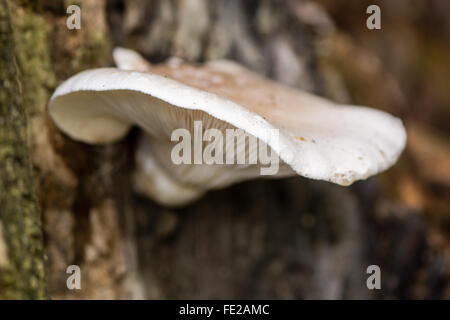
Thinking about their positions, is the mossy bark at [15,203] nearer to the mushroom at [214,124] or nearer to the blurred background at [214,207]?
the mushroom at [214,124]

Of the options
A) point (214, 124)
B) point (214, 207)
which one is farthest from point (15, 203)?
point (214, 207)

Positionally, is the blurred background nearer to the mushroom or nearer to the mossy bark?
the mushroom

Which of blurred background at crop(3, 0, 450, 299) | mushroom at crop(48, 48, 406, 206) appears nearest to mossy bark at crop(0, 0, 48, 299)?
mushroom at crop(48, 48, 406, 206)

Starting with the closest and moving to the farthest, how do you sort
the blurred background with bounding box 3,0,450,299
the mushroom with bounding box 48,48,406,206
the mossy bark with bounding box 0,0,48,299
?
the mossy bark with bounding box 0,0,48,299 → the mushroom with bounding box 48,48,406,206 → the blurred background with bounding box 3,0,450,299

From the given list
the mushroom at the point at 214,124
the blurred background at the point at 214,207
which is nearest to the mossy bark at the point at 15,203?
the mushroom at the point at 214,124

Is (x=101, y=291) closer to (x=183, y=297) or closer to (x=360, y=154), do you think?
(x=183, y=297)

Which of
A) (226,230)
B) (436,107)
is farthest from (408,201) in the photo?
(436,107)
